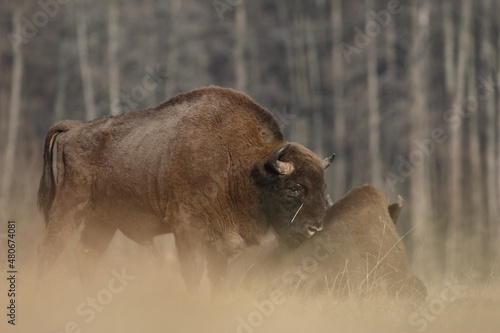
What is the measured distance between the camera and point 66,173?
8.62 metres

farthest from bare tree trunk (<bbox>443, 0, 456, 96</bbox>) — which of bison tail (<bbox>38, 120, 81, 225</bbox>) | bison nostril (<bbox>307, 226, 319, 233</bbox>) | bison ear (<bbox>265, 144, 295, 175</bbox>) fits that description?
bison nostril (<bbox>307, 226, 319, 233</bbox>)

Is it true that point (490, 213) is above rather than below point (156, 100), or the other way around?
below

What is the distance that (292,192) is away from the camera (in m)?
7.71

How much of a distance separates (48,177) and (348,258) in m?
3.52

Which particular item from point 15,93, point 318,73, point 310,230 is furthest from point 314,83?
point 310,230

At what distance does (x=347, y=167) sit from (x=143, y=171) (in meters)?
26.4

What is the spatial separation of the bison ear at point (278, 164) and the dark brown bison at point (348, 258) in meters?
0.86

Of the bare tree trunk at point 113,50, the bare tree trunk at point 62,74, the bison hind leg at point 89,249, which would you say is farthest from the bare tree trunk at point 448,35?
the bison hind leg at point 89,249

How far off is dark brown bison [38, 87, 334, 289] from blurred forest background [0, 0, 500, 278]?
49.2 ft

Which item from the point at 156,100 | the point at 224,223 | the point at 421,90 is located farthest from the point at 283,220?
the point at 156,100

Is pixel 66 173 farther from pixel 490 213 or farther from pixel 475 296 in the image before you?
pixel 490 213

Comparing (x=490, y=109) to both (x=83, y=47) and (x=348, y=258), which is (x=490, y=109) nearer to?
(x=83, y=47)

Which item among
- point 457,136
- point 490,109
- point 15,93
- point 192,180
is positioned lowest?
point 457,136

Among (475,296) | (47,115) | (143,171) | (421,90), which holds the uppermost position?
(143,171)
